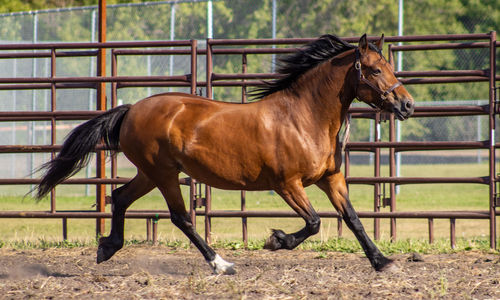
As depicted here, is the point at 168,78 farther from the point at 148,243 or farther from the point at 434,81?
the point at 434,81

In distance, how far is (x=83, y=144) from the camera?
6000 millimetres

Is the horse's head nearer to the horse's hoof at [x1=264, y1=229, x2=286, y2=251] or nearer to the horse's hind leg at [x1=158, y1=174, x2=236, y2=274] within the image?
the horse's hoof at [x1=264, y1=229, x2=286, y2=251]

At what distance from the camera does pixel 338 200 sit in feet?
18.0

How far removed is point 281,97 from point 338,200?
946 millimetres

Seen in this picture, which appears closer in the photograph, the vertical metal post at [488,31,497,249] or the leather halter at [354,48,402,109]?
the leather halter at [354,48,402,109]

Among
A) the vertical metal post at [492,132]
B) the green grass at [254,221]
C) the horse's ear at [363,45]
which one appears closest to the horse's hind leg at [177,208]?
the green grass at [254,221]

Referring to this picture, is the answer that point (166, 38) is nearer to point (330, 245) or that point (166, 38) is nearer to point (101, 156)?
point (101, 156)

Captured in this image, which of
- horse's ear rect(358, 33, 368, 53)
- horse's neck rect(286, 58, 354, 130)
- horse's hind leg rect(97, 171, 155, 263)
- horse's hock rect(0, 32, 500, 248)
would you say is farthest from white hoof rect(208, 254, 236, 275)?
horse's ear rect(358, 33, 368, 53)

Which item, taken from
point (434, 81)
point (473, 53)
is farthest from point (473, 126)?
point (434, 81)

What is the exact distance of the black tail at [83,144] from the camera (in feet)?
19.5

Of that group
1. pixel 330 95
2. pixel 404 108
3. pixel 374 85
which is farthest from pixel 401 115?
pixel 330 95

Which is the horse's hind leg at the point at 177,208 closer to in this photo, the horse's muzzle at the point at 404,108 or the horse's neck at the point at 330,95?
the horse's neck at the point at 330,95

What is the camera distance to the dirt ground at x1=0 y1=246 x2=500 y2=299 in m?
4.55

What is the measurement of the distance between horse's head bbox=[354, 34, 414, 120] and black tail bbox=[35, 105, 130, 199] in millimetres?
2034
